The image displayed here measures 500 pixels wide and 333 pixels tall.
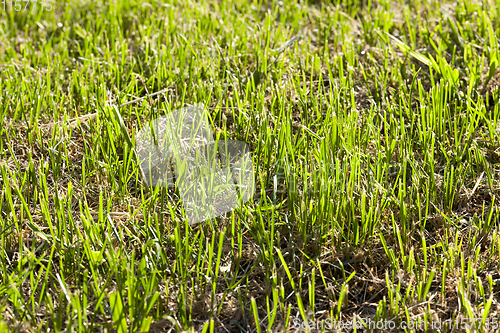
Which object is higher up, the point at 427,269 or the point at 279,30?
the point at 279,30

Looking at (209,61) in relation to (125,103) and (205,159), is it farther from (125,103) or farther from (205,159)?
(205,159)

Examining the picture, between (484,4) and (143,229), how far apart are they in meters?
2.65

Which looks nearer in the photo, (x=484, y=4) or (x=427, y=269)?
(x=427, y=269)

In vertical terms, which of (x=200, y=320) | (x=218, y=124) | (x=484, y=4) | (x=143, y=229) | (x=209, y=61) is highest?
(x=484, y=4)

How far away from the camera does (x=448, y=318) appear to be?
144 centimetres

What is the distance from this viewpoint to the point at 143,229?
166 centimetres

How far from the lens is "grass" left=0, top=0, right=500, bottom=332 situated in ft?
4.75

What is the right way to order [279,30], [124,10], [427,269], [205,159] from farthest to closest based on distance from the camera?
[124,10], [279,30], [205,159], [427,269]

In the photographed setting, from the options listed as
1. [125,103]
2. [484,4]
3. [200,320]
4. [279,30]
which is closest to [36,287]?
[200,320]

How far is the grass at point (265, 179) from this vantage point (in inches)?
57.0

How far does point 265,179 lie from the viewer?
187cm

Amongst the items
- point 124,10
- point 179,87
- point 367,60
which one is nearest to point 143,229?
point 179,87

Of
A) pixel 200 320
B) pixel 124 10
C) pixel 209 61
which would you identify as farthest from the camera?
pixel 124 10

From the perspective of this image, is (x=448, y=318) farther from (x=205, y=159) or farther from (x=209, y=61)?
(x=209, y=61)
